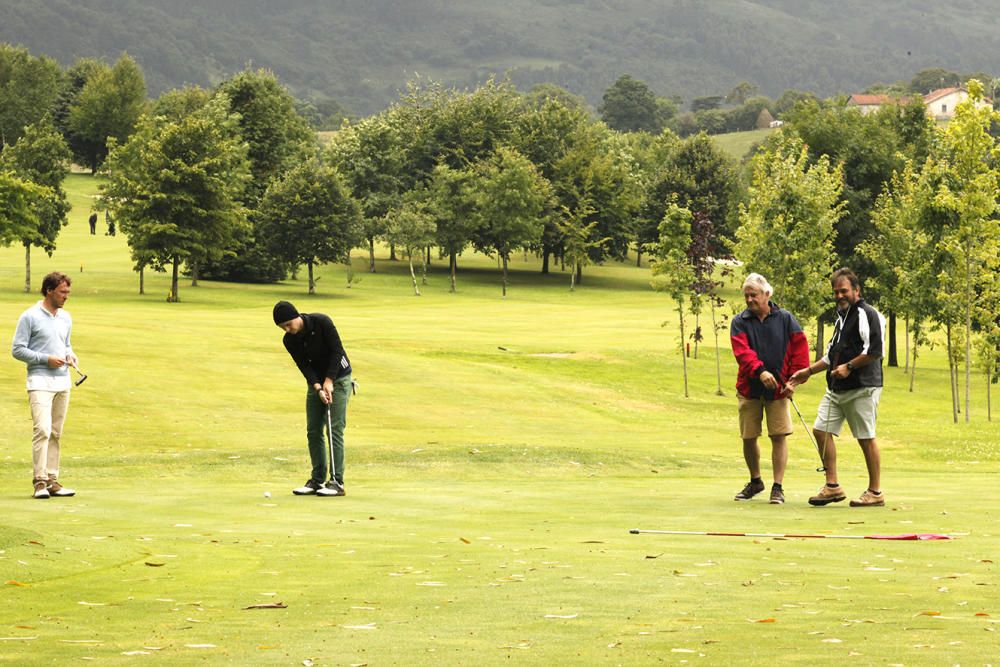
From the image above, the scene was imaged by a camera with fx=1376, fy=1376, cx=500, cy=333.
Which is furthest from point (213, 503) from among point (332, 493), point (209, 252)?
point (209, 252)

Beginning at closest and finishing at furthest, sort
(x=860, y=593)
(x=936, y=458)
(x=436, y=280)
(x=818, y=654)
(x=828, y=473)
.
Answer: (x=818, y=654) → (x=860, y=593) → (x=828, y=473) → (x=936, y=458) → (x=436, y=280)

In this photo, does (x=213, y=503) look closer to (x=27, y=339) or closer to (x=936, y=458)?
(x=27, y=339)

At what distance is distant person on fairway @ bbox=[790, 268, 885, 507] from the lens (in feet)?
50.3

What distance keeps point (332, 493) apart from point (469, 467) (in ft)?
19.3

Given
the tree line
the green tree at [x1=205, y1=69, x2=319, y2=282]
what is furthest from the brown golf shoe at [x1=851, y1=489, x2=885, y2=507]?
the green tree at [x1=205, y1=69, x2=319, y2=282]

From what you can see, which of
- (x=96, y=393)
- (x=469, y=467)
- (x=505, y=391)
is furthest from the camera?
(x=505, y=391)

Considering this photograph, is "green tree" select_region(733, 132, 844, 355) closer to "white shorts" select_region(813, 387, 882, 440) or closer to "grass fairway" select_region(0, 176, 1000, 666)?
"grass fairway" select_region(0, 176, 1000, 666)

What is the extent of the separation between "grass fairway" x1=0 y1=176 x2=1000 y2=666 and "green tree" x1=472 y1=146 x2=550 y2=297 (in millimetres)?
70207

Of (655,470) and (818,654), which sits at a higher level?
(818,654)

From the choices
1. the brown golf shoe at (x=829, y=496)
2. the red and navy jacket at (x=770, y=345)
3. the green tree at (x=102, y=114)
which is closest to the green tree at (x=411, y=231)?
the green tree at (x=102, y=114)

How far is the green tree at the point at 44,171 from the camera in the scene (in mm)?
86562

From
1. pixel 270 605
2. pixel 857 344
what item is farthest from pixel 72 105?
pixel 270 605

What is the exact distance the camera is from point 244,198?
106m

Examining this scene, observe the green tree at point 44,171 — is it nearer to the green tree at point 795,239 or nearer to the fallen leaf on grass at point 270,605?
the green tree at point 795,239
